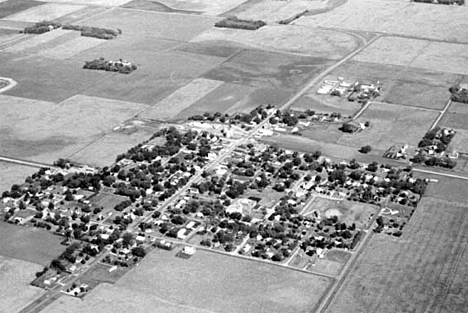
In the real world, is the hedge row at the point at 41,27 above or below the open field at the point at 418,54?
above

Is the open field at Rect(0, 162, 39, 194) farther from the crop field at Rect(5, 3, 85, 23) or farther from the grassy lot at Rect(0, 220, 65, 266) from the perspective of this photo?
the crop field at Rect(5, 3, 85, 23)

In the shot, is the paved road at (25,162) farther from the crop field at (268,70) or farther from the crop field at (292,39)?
the crop field at (292,39)

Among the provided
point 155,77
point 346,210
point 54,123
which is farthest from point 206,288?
point 155,77

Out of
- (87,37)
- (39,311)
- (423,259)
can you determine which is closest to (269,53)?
(87,37)

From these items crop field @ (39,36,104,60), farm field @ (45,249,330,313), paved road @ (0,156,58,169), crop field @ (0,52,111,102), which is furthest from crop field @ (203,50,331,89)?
farm field @ (45,249,330,313)

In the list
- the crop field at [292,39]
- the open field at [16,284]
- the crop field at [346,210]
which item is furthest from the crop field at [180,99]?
the open field at [16,284]

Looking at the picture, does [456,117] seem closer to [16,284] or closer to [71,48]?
[71,48]
